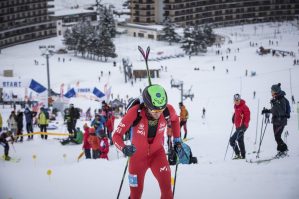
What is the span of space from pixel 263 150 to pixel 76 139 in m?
7.12

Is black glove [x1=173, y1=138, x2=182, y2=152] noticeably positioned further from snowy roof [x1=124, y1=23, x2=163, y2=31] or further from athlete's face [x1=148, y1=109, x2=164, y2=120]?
snowy roof [x1=124, y1=23, x2=163, y2=31]

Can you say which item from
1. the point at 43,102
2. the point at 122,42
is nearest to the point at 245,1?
the point at 122,42

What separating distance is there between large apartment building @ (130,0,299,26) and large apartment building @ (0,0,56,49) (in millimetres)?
21803

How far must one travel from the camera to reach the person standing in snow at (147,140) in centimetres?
679

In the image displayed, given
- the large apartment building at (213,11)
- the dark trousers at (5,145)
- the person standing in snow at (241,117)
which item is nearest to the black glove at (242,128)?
the person standing in snow at (241,117)

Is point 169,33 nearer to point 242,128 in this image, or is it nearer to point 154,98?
point 242,128

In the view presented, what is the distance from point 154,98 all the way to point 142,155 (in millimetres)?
990

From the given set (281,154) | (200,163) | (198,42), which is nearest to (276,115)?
(281,154)

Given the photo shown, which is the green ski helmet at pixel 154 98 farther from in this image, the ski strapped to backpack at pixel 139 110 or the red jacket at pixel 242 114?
the red jacket at pixel 242 114

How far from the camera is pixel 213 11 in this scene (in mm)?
114438

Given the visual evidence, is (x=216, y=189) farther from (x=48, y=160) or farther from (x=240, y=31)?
(x=240, y=31)

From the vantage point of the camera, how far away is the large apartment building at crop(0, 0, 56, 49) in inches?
3595

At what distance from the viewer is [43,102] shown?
94.3 feet

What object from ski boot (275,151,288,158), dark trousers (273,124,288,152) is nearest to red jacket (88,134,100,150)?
dark trousers (273,124,288,152)
